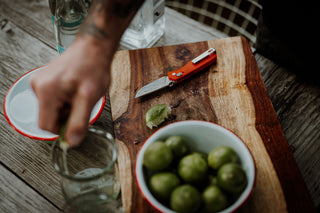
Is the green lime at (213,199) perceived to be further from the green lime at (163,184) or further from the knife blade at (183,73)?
the knife blade at (183,73)

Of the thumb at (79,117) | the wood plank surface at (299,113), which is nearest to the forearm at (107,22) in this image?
the thumb at (79,117)

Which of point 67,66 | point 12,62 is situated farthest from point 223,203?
point 12,62

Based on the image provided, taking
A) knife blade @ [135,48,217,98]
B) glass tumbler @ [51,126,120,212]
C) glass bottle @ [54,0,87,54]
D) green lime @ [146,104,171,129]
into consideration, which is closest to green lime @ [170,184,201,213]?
glass tumbler @ [51,126,120,212]

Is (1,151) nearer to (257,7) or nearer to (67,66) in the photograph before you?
(67,66)

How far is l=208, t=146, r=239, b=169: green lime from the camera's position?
0.57 meters

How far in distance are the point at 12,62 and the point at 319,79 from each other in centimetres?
101

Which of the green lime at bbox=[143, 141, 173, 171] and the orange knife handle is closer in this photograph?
the green lime at bbox=[143, 141, 173, 171]

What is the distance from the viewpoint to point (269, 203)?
642 mm

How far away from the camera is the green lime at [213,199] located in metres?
0.53

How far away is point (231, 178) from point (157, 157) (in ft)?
0.46

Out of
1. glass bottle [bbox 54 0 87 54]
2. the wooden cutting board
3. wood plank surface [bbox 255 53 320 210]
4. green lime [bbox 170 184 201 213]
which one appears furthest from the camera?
glass bottle [bbox 54 0 87 54]

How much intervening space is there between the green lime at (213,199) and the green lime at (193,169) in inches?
1.2

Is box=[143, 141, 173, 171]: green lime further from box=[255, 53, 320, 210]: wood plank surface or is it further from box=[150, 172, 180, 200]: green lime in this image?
box=[255, 53, 320, 210]: wood plank surface

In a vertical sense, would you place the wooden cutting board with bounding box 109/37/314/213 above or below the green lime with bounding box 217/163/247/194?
below
